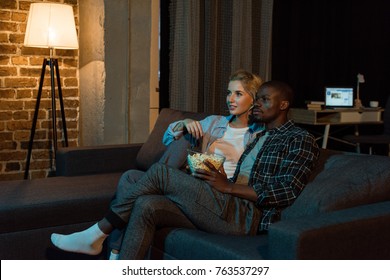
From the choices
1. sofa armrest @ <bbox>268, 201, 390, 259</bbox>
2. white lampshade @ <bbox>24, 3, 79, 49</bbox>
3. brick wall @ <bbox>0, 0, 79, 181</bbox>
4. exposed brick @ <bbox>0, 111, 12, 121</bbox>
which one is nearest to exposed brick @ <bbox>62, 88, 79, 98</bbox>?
brick wall @ <bbox>0, 0, 79, 181</bbox>

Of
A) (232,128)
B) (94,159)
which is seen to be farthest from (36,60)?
(232,128)

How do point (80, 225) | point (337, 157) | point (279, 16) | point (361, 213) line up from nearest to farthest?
point (361, 213)
point (337, 157)
point (80, 225)
point (279, 16)

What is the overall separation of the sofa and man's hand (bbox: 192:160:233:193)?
0.68 ft

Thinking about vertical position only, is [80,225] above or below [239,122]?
below

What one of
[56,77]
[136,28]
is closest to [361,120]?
[136,28]

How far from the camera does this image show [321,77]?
703 cm

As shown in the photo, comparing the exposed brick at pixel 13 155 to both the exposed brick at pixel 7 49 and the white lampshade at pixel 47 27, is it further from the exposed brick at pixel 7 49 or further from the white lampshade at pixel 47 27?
the white lampshade at pixel 47 27

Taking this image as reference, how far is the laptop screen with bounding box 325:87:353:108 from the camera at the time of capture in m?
6.73

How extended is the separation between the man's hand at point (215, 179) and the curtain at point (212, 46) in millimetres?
2497

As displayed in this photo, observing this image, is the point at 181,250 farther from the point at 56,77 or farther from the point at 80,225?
the point at 56,77

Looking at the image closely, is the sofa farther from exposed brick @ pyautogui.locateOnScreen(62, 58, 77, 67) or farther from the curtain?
the curtain

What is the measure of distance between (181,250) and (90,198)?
822 mm

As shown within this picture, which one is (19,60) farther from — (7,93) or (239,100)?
(239,100)

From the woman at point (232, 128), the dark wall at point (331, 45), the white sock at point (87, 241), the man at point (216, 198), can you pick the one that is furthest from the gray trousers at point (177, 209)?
the dark wall at point (331, 45)
